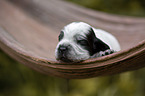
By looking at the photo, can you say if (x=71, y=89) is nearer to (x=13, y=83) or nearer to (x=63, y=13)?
(x=13, y=83)

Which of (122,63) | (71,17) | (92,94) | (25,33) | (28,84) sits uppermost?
(71,17)

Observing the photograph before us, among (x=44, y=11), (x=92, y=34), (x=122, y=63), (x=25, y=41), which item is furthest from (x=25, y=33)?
(x=122, y=63)

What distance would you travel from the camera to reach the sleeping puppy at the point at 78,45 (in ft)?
3.09

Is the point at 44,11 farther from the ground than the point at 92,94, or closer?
farther from the ground

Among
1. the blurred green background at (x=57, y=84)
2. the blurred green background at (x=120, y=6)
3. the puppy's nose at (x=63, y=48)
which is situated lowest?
the blurred green background at (x=57, y=84)

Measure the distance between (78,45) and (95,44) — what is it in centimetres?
12

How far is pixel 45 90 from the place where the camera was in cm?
233

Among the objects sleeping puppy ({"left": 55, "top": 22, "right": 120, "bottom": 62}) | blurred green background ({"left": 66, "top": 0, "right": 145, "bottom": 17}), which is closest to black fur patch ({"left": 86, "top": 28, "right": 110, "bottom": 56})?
sleeping puppy ({"left": 55, "top": 22, "right": 120, "bottom": 62})

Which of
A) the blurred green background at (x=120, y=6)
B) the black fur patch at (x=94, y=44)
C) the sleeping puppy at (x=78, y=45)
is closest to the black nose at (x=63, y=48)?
the sleeping puppy at (x=78, y=45)

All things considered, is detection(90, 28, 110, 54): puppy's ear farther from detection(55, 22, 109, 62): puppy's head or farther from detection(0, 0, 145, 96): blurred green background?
detection(0, 0, 145, 96): blurred green background

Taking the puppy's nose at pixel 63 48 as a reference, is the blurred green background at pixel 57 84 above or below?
below

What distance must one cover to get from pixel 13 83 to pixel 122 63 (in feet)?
5.86

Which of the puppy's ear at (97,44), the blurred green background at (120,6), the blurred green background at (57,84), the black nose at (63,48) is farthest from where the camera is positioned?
the blurred green background at (120,6)

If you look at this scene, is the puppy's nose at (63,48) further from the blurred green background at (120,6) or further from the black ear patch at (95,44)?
the blurred green background at (120,6)
